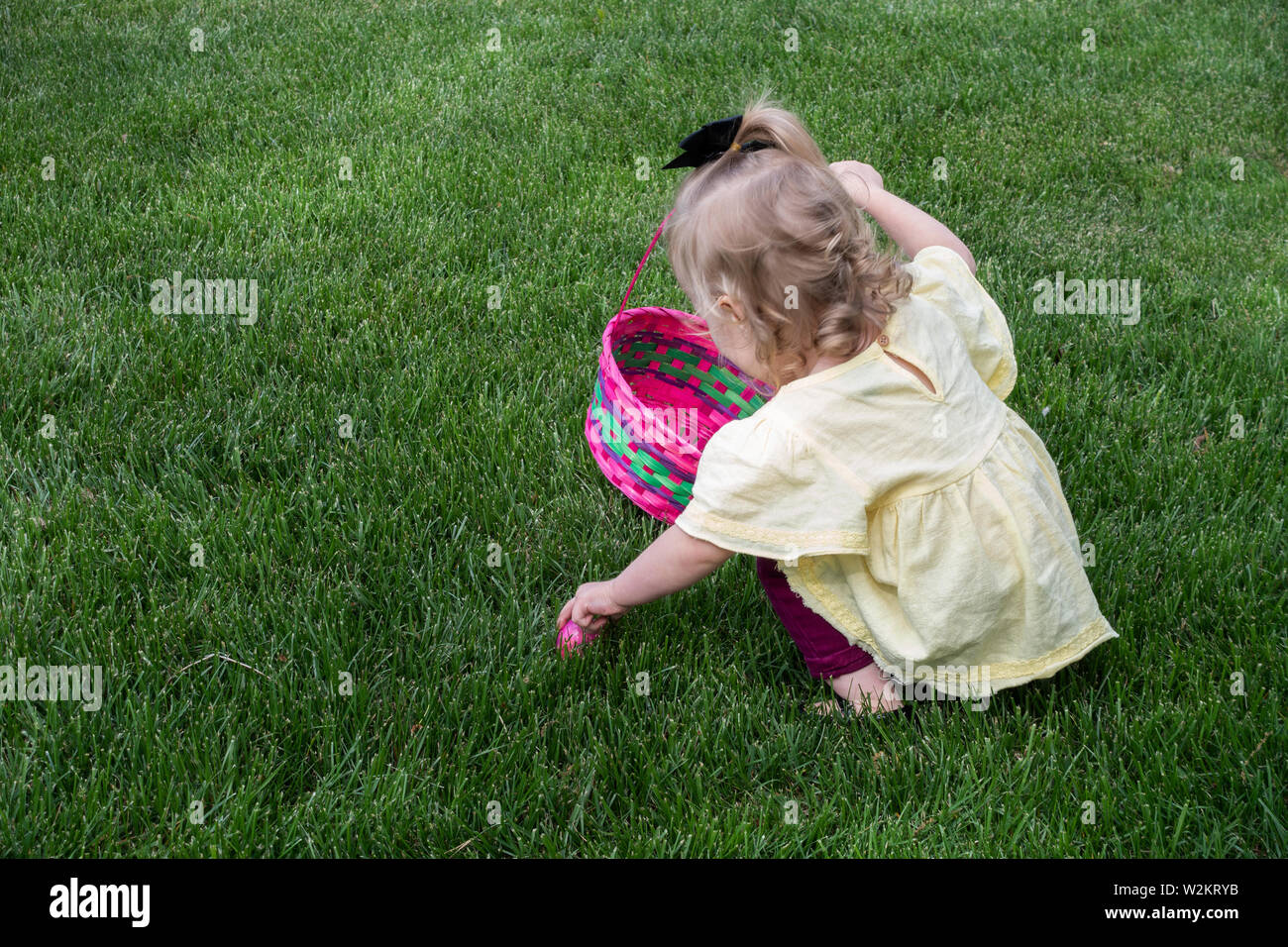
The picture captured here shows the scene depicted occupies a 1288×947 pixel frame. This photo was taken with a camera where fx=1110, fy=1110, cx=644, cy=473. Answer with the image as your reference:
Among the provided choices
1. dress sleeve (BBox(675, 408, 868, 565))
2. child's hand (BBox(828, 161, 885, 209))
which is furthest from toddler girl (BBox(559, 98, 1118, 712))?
child's hand (BBox(828, 161, 885, 209))

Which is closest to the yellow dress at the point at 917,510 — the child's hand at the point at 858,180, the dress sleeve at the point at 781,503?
the dress sleeve at the point at 781,503

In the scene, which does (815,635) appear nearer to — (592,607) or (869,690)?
(869,690)

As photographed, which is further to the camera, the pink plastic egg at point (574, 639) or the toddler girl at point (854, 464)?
the pink plastic egg at point (574, 639)

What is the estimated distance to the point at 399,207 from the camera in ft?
13.4

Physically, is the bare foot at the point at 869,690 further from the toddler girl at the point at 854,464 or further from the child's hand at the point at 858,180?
the child's hand at the point at 858,180

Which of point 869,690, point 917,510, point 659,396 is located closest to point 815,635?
point 869,690

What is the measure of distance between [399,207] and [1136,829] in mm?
3203

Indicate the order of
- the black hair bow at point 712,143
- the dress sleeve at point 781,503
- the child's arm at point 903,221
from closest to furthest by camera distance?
the dress sleeve at point 781,503 → the black hair bow at point 712,143 → the child's arm at point 903,221

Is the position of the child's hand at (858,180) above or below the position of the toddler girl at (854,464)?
above

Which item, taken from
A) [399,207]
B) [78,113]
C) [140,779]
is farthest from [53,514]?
[78,113]

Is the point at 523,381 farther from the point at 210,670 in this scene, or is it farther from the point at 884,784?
the point at 884,784

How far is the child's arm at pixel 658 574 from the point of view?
2.00 meters

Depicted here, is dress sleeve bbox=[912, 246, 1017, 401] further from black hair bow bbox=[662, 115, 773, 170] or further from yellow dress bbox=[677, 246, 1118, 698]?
black hair bow bbox=[662, 115, 773, 170]

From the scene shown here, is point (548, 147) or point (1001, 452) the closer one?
point (1001, 452)
